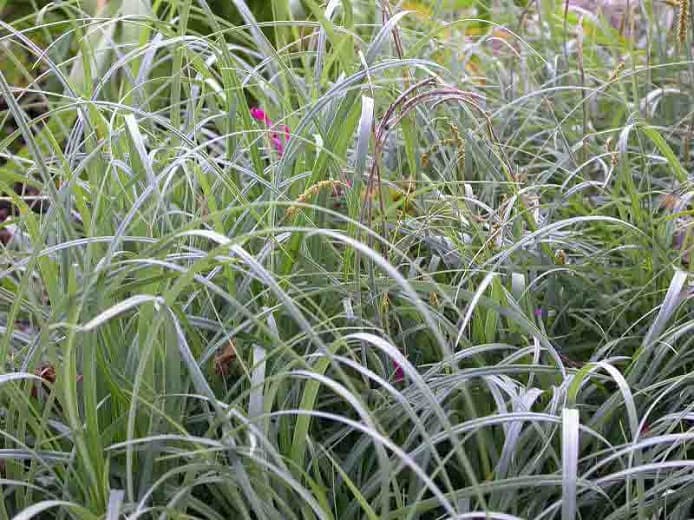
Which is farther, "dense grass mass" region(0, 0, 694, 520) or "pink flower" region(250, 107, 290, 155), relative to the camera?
"pink flower" region(250, 107, 290, 155)

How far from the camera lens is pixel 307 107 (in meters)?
1.64

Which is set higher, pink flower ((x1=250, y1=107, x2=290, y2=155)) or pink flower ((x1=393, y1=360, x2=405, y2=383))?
pink flower ((x1=250, y1=107, x2=290, y2=155))

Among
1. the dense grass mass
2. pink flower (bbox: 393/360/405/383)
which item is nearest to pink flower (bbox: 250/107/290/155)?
the dense grass mass

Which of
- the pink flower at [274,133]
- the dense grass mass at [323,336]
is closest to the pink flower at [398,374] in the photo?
the dense grass mass at [323,336]

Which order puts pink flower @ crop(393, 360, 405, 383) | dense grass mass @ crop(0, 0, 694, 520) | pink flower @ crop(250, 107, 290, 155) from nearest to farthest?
dense grass mass @ crop(0, 0, 694, 520) < pink flower @ crop(393, 360, 405, 383) < pink flower @ crop(250, 107, 290, 155)

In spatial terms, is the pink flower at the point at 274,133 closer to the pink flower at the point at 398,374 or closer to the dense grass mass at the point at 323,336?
the dense grass mass at the point at 323,336

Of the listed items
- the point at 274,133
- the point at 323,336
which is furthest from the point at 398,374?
the point at 274,133

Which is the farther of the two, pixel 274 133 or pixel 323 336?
pixel 274 133

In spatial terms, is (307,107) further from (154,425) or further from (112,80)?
(112,80)

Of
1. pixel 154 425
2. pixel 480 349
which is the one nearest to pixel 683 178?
pixel 480 349

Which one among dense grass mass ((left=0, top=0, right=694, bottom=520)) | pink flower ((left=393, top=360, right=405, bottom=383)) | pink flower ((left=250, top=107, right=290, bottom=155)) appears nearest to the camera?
dense grass mass ((left=0, top=0, right=694, bottom=520))

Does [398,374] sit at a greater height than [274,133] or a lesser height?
lesser

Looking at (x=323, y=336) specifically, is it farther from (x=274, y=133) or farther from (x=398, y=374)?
(x=274, y=133)

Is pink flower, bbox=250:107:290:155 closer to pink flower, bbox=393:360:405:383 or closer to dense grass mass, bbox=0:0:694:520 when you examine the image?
dense grass mass, bbox=0:0:694:520
